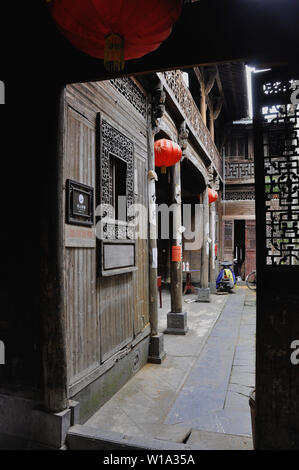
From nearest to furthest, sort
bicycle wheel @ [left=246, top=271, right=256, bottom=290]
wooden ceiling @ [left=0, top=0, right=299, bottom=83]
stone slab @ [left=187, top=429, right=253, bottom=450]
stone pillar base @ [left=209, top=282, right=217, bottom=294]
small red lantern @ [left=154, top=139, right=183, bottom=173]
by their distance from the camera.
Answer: wooden ceiling @ [left=0, top=0, right=299, bottom=83]
stone slab @ [left=187, top=429, right=253, bottom=450]
small red lantern @ [left=154, top=139, right=183, bottom=173]
stone pillar base @ [left=209, top=282, right=217, bottom=294]
bicycle wheel @ [left=246, top=271, right=256, bottom=290]

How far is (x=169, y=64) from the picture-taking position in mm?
3016

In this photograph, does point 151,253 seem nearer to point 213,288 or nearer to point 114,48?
point 114,48

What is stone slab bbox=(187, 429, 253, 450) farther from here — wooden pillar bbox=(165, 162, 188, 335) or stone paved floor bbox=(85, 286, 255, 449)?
wooden pillar bbox=(165, 162, 188, 335)

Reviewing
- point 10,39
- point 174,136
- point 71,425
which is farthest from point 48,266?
point 174,136

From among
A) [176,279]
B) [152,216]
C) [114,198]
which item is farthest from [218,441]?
[176,279]

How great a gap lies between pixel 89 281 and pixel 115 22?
261cm

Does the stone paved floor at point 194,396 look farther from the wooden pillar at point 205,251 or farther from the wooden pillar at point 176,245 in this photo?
the wooden pillar at point 205,251

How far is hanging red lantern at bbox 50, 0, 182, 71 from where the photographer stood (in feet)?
7.36

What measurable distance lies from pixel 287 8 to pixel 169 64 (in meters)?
0.98

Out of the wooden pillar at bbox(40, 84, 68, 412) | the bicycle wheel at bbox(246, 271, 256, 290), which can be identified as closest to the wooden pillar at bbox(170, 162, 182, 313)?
the wooden pillar at bbox(40, 84, 68, 412)

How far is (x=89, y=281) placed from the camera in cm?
402

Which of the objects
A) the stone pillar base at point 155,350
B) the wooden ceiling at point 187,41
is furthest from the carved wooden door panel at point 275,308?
the stone pillar base at point 155,350

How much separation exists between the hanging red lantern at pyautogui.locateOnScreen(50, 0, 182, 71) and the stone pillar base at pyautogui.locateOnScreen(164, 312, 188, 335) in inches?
250

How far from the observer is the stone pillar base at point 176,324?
26.0 feet
